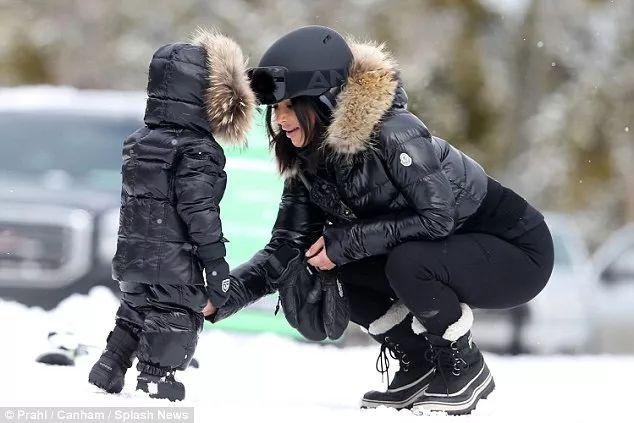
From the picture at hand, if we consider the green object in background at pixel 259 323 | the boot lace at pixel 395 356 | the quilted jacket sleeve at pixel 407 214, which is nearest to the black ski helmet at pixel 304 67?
the quilted jacket sleeve at pixel 407 214

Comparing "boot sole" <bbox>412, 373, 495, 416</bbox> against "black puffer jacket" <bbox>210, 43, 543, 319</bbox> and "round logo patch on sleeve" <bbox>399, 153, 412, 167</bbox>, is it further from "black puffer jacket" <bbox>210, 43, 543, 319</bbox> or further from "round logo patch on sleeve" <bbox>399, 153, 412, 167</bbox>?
"round logo patch on sleeve" <bbox>399, 153, 412, 167</bbox>

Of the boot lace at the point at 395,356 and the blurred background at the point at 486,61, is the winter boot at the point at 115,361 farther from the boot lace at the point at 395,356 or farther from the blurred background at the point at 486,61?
the blurred background at the point at 486,61

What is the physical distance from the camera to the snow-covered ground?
3740mm

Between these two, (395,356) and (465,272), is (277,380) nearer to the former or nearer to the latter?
(395,356)

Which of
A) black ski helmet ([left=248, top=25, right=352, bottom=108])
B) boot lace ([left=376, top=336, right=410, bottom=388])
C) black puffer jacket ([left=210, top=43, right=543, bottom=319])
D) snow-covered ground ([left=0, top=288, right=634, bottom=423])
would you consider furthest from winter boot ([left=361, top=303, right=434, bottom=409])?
black ski helmet ([left=248, top=25, right=352, bottom=108])

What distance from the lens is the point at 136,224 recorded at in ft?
13.0

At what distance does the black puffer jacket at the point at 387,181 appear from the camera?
3902 millimetres

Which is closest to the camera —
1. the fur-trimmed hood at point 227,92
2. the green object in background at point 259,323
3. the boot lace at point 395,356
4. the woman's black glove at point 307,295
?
the fur-trimmed hood at point 227,92

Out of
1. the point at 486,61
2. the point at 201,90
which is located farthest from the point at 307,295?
the point at 486,61

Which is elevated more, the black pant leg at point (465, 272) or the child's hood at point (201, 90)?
the child's hood at point (201, 90)

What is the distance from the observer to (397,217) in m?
3.99

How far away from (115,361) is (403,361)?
1096 mm

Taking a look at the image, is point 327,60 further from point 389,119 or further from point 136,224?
point 136,224

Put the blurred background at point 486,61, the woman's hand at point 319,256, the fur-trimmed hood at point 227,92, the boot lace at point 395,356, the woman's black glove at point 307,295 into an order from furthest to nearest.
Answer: the blurred background at point 486,61
the boot lace at point 395,356
the woman's black glove at point 307,295
the woman's hand at point 319,256
the fur-trimmed hood at point 227,92
